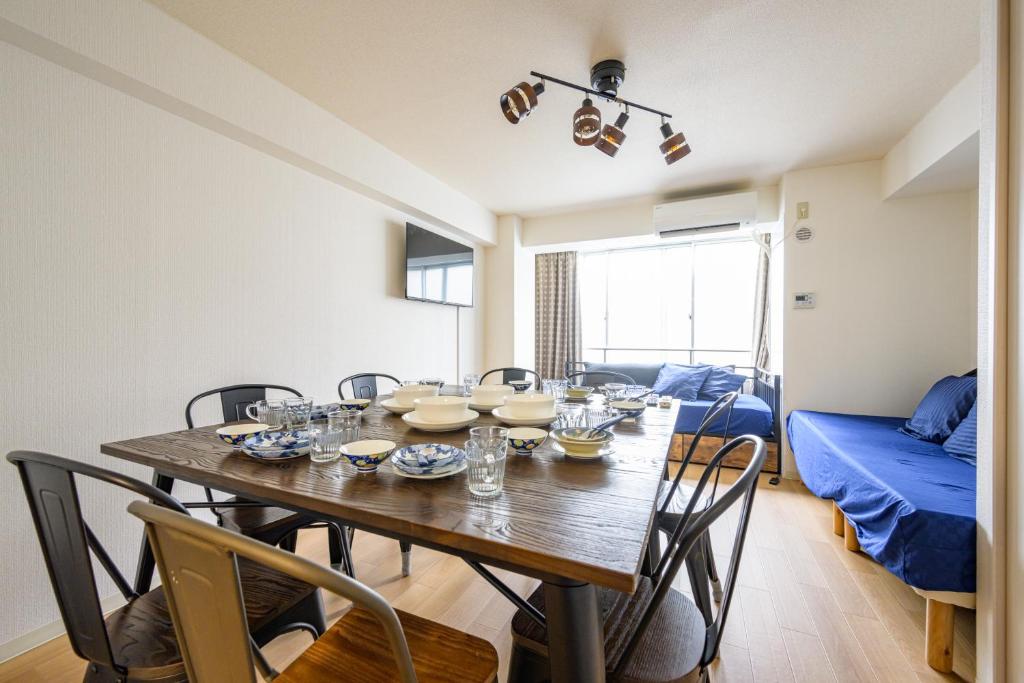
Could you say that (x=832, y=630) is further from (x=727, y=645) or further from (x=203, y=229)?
(x=203, y=229)

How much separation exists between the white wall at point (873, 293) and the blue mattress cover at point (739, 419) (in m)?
0.23

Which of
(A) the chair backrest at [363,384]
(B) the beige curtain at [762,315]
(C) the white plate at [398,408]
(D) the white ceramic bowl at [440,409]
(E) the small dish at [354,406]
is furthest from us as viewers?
(B) the beige curtain at [762,315]

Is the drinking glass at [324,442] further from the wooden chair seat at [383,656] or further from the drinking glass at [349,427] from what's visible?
the wooden chair seat at [383,656]

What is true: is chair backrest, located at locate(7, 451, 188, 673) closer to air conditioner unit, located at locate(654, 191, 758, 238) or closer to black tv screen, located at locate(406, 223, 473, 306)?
black tv screen, located at locate(406, 223, 473, 306)

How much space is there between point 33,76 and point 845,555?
13.4 feet

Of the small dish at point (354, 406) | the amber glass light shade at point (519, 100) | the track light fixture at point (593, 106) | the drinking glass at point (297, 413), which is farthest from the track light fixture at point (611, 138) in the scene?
the drinking glass at point (297, 413)

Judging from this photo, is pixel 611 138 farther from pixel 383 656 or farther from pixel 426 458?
pixel 383 656

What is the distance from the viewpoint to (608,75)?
194 cm

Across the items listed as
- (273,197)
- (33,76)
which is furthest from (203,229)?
(33,76)

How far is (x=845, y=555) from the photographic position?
6.77ft

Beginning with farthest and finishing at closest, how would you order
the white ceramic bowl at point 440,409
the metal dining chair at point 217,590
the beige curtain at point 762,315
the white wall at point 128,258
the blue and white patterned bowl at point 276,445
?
the beige curtain at point 762,315 < the white wall at point 128,258 < the white ceramic bowl at point 440,409 < the blue and white patterned bowl at point 276,445 < the metal dining chair at point 217,590

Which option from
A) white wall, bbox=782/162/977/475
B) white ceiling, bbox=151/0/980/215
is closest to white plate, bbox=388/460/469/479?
white ceiling, bbox=151/0/980/215

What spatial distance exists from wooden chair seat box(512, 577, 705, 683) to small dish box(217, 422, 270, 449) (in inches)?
34.8

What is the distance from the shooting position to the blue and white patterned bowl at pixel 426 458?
0.92m
